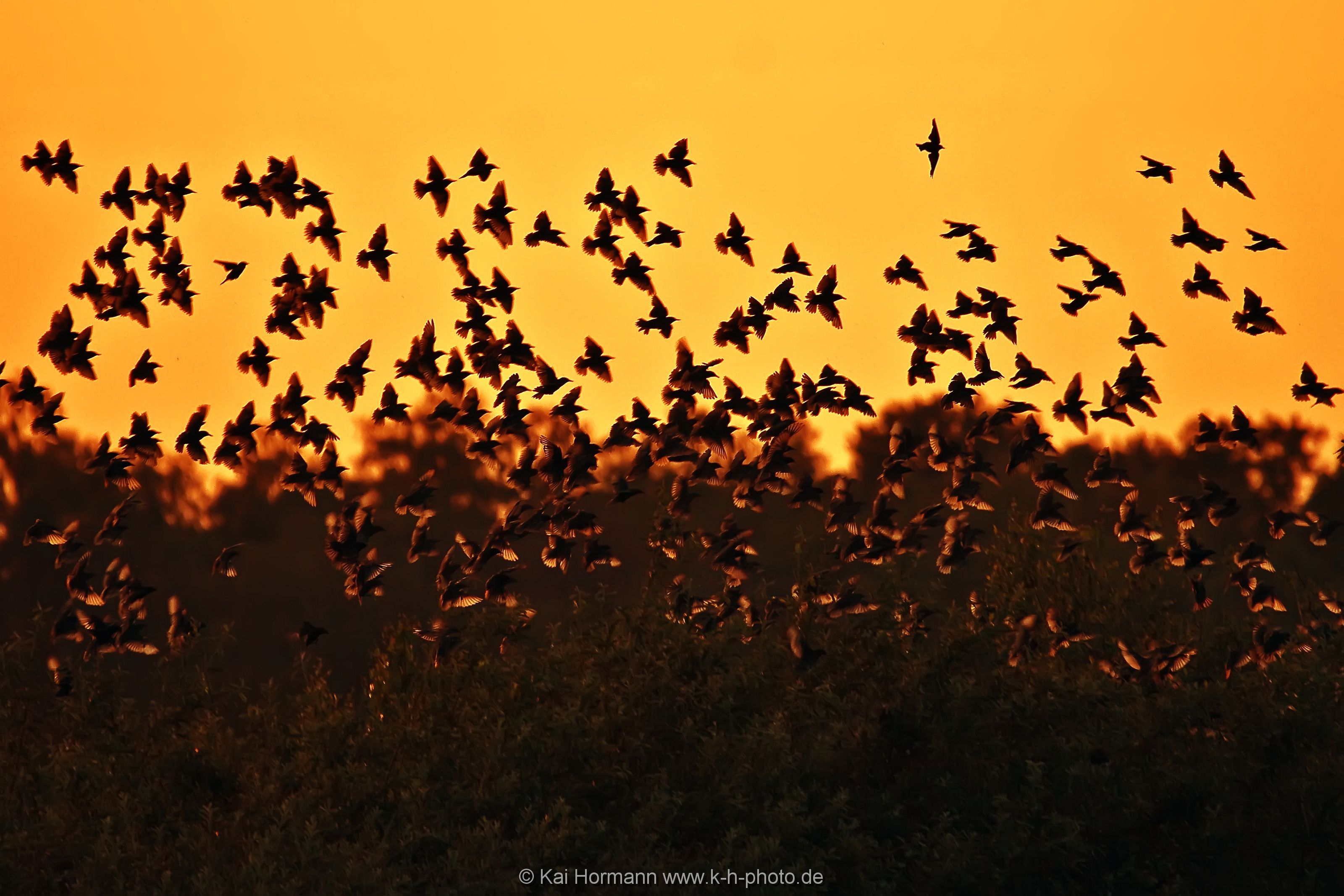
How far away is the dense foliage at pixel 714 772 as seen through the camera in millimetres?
24469

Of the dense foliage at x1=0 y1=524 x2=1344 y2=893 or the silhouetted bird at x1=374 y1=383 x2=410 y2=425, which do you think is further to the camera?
the silhouetted bird at x1=374 y1=383 x2=410 y2=425

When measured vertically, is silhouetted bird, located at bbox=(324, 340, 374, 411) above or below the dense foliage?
above

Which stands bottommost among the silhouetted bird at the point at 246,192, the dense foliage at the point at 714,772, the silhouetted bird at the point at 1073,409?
the dense foliage at the point at 714,772

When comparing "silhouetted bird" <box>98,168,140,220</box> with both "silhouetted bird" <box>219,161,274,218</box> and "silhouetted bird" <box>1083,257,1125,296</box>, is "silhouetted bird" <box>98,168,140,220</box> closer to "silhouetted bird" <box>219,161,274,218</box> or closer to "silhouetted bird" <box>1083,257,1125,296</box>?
"silhouetted bird" <box>219,161,274,218</box>

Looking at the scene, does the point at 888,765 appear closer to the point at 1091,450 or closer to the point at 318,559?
the point at 318,559

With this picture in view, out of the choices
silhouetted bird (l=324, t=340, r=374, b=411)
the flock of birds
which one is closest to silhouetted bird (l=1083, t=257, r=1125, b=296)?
the flock of birds

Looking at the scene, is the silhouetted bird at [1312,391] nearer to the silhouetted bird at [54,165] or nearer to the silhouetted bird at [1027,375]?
the silhouetted bird at [1027,375]

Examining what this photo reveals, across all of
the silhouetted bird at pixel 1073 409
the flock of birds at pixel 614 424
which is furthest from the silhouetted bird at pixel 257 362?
the silhouetted bird at pixel 1073 409

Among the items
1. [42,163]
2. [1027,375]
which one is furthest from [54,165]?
[1027,375]

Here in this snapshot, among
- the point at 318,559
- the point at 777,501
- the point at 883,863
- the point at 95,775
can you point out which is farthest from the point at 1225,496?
the point at 318,559

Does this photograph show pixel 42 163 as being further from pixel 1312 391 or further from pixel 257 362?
pixel 1312 391

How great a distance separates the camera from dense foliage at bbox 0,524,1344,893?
80.3 feet

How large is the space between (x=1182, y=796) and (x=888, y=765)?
369 cm

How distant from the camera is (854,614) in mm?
28359
